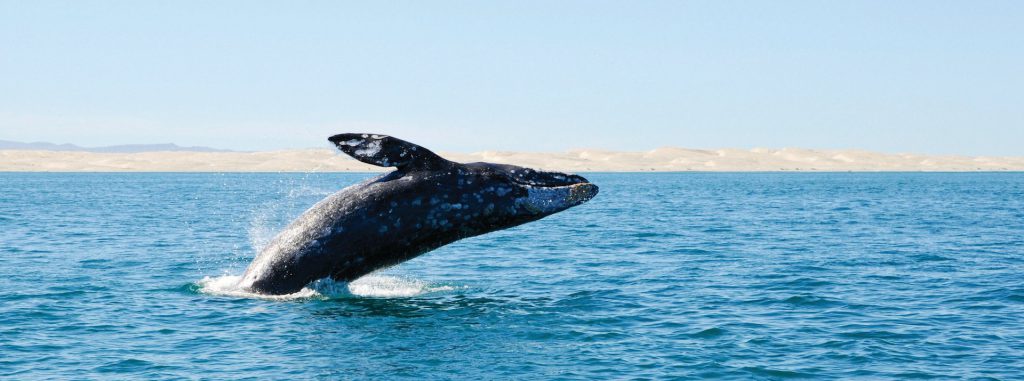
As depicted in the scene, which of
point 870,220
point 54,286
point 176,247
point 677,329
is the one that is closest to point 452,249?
point 176,247

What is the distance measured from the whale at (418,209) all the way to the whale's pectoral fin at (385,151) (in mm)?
30

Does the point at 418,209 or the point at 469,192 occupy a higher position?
the point at 469,192

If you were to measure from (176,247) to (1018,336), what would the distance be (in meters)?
23.1

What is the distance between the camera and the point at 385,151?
14133mm

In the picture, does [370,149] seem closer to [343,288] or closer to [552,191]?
[552,191]

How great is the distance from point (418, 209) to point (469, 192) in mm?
813

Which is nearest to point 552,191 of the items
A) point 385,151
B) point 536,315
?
point 536,315

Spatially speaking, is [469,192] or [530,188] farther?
[469,192]

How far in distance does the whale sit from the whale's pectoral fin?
30mm

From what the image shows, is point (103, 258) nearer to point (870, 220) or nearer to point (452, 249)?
point (452, 249)

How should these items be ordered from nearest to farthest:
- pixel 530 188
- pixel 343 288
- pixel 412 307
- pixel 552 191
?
1. pixel 552 191
2. pixel 530 188
3. pixel 343 288
4. pixel 412 307

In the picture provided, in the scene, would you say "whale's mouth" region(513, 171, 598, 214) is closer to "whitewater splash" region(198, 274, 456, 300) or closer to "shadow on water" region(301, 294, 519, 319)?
"shadow on water" region(301, 294, 519, 319)

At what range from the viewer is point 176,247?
100ft

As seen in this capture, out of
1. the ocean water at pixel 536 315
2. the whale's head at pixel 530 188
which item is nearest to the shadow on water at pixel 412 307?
the ocean water at pixel 536 315
